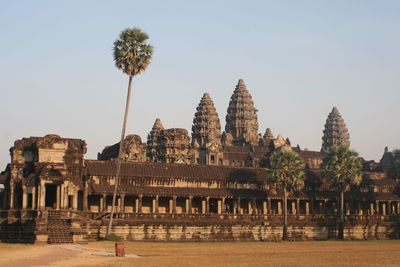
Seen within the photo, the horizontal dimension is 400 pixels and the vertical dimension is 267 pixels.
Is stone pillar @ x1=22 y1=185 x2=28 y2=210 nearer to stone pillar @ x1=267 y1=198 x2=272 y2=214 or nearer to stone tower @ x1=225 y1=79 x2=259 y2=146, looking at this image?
stone pillar @ x1=267 y1=198 x2=272 y2=214

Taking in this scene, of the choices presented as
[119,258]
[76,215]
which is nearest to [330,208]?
[76,215]

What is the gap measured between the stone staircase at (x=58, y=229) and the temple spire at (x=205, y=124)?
9756 centimetres

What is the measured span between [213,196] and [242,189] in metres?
6.28

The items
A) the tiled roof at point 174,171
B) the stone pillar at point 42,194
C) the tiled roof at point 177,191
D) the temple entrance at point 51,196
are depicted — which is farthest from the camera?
the tiled roof at point 174,171

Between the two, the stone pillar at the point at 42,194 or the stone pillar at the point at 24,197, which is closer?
the stone pillar at the point at 42,194

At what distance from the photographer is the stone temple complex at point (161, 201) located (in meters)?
79.4

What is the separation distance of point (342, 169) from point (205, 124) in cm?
7927

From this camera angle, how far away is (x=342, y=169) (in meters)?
101

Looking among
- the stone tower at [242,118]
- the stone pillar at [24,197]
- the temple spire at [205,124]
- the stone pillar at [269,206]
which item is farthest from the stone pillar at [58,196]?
the stone tower at [242,118]

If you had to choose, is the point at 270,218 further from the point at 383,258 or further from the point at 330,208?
the point at 383,258

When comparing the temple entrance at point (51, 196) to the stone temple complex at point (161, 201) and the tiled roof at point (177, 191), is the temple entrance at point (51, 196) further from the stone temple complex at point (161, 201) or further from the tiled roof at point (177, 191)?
the tiled roof at point (177, 191)

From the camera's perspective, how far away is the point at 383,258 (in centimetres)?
5241

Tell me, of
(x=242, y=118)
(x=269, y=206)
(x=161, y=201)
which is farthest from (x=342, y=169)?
(x=242, y=118)

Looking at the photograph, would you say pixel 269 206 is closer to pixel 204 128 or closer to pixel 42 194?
pixel 42 194
